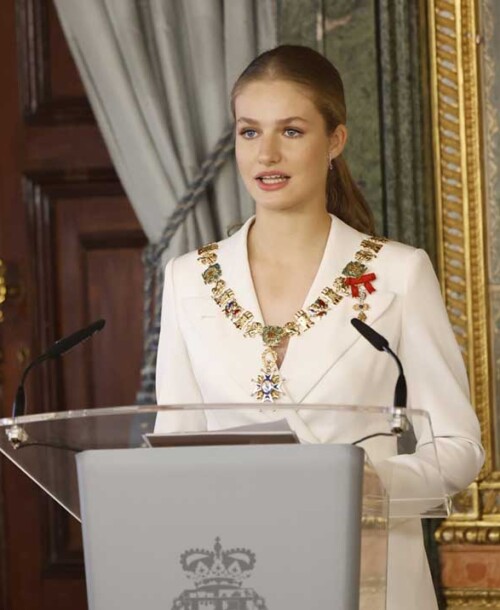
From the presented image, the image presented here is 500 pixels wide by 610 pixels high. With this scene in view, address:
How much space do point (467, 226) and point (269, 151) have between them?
126 centimetres

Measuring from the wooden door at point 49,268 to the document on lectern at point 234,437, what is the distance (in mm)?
2193

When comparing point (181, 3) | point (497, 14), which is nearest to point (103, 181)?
point (181, 3)

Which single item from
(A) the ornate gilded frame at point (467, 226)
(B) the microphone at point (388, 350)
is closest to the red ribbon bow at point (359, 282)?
(B) the microphone at point (388, 350)

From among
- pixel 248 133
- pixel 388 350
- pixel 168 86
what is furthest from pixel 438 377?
pixel 168 86

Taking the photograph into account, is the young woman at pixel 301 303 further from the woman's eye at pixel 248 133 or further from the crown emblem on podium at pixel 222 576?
the crown emblem on podium at pixel 222 576

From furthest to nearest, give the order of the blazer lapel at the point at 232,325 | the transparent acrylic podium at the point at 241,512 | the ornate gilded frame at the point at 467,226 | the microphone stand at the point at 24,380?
1. the ornate gilded frame at the point at 467,226
2. the blazer lapel at the point at 232,325
3. the microphone stand at the point at 24,380
4. the transparent acrylic podium at the point at 241,512

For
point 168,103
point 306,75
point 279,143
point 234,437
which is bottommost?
point 234,437

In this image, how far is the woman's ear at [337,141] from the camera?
2.34 metres

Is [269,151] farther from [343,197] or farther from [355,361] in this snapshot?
[355,361]

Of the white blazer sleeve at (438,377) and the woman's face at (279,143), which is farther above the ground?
the woman's face at (279,143)

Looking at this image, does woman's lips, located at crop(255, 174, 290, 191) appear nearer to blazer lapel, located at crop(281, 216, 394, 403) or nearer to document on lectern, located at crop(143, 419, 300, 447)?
blazer lapel, located at crop(281, 216, 394, 403)

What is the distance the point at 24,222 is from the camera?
3871mm

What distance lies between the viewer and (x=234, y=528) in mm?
1636

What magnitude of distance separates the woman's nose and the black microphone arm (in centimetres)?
44
